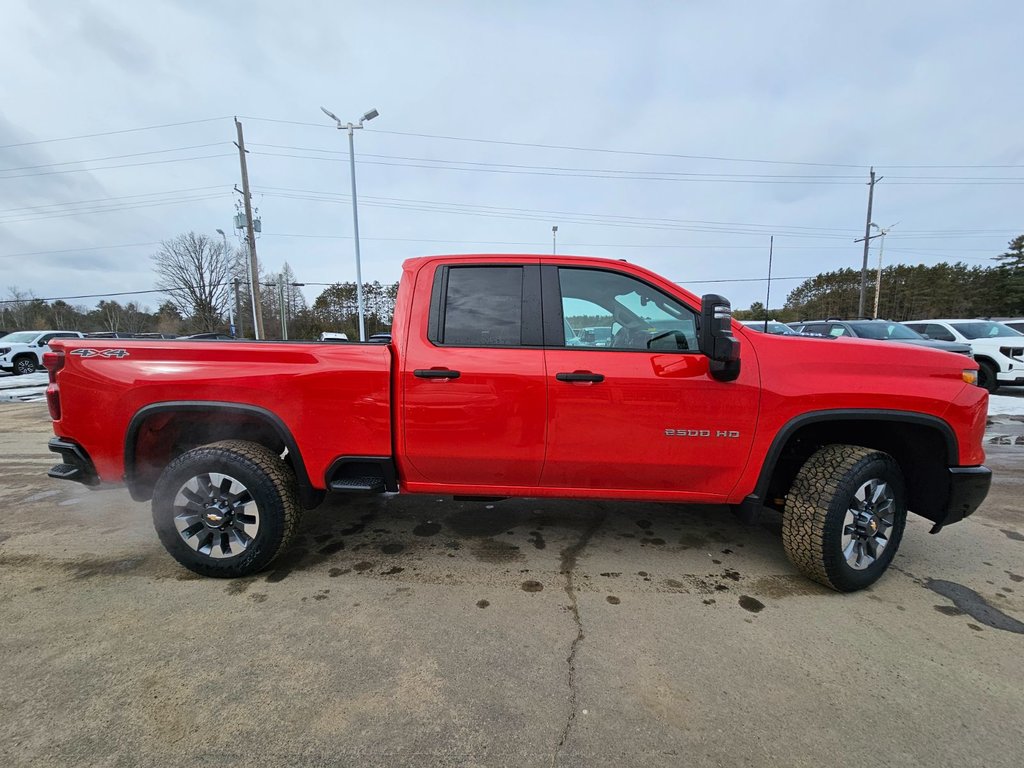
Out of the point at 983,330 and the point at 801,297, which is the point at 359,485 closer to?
the point at 983,330

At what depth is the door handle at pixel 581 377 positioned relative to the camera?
8.43 ft

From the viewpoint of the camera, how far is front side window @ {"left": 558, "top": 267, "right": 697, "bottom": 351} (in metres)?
2.74

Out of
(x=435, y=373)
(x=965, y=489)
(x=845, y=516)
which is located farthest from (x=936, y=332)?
(x=435, y=373)

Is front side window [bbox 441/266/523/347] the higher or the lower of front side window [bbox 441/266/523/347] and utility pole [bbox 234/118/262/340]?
the lower

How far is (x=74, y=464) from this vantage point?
2.89 metres

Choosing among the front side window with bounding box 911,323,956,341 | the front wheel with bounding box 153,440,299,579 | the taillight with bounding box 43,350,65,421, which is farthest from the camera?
the front side window with bounding box 911,323,956,341

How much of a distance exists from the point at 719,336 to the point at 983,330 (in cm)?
1358

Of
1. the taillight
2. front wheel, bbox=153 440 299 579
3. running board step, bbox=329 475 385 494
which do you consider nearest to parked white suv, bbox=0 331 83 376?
the taillight

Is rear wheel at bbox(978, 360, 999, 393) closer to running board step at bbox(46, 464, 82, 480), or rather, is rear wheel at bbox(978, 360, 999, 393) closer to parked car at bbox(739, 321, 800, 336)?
parked car at bbox(739, 321, 800, 336)

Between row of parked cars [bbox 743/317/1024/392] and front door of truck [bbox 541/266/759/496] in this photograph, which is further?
row of parked cars [bbox 743/317/1024/392]

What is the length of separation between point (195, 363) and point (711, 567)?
3542 mm

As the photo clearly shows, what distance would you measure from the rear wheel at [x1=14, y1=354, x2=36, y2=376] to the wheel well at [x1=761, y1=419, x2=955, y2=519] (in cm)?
2370

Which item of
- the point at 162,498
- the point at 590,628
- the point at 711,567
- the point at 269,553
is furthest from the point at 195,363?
the point at 711,567

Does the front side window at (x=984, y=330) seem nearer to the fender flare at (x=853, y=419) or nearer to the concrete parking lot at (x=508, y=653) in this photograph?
the concrete parking lot at (x=508, y=653)
